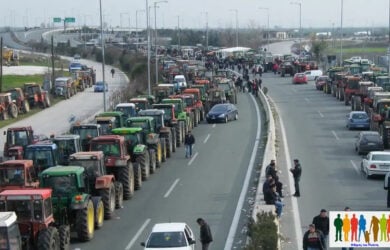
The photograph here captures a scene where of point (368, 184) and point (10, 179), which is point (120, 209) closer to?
point (10, 179)

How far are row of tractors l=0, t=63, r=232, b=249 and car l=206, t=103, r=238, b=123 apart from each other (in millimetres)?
11157

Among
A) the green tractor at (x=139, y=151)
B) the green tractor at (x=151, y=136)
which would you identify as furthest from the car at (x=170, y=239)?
the green tractor at (x=151, y=136)

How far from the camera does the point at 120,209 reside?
2953cm

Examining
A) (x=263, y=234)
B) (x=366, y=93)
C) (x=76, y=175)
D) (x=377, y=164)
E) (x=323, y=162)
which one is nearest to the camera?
(x=263, y=234)

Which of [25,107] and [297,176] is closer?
[297,176]

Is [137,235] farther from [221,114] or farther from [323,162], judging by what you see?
[221,114]

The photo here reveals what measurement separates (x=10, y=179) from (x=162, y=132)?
51.4 ft


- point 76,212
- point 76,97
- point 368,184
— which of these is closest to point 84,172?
point 76,212

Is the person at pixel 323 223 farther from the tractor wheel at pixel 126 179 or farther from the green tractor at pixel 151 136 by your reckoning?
the green tractor at pixel 151 136

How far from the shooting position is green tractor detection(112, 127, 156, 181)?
34.1m

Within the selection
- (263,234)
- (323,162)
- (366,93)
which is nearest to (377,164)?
(323,162)

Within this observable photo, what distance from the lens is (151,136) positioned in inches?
1489

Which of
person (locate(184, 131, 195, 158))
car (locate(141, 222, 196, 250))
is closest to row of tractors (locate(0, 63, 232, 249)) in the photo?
person (locate(184, 131, 195, 158))

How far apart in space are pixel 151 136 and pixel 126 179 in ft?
23.4
